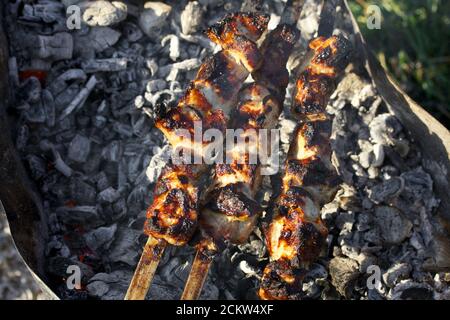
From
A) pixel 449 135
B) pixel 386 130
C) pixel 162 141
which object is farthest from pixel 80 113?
pixel 449 135

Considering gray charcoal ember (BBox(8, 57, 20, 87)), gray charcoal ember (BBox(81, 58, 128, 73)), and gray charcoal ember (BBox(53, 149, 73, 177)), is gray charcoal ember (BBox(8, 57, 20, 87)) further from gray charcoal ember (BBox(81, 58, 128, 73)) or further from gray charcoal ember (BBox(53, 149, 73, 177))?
gray charcoal ember (BBox(53, 149, 73, 177))

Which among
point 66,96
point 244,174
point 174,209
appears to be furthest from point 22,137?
point 244,174

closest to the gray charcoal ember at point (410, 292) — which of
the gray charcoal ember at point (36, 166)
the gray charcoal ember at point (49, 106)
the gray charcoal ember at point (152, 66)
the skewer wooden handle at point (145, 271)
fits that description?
the skewer wooden handle at point (145, 271)

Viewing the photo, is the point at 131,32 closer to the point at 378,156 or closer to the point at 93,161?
the point at 93,161

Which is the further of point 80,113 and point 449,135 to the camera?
A: point 80,113
